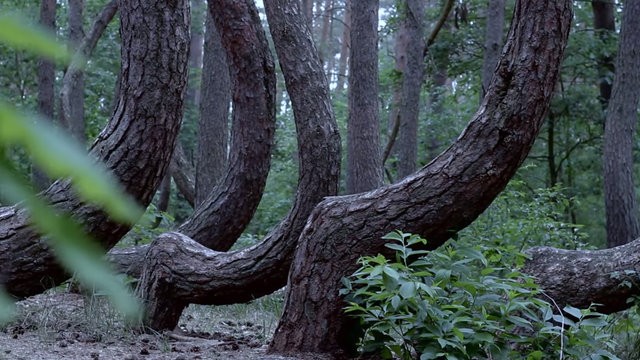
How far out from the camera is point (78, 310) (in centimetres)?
652

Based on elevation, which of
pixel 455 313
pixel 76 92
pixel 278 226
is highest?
pixel 76 92

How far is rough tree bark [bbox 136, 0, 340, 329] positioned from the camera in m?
6.05

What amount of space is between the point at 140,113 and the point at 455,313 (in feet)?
8.44

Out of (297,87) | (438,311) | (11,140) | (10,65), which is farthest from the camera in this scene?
(10,65)

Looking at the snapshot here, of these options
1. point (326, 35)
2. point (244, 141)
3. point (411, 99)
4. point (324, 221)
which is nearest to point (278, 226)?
point (324, 221)

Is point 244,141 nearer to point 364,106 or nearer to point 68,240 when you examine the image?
point 364,106

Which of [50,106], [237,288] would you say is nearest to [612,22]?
[50,106]

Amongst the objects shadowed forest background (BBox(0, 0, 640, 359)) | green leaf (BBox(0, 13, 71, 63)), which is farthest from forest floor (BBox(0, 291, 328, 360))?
green leaf (BBox(0, 13, 71, 63))

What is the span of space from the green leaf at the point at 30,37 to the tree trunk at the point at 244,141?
6698mm

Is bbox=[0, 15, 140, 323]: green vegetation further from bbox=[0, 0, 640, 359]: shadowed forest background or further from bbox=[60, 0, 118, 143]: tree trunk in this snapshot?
bbox=[60, 0, 118, 143]: tree trunk

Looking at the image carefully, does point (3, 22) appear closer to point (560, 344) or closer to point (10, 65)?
point (560, 344)

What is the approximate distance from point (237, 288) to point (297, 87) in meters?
1.90

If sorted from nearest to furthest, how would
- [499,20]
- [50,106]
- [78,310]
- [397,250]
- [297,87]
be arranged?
1. [397,250]
2. [78,310]
3. [297,87]
4. [499,20]
5. [50,106]

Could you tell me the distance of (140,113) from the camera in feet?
19.3
